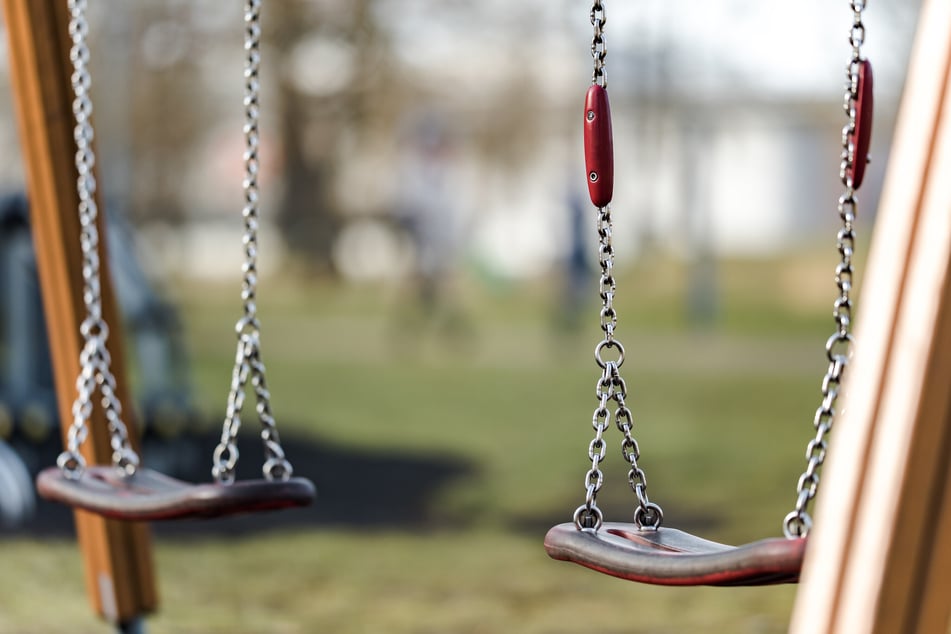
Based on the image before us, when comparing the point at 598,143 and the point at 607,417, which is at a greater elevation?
the point at 598,143

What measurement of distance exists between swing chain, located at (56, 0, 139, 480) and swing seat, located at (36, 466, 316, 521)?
0.03 metres

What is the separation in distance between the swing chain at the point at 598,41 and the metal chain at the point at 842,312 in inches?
12.2

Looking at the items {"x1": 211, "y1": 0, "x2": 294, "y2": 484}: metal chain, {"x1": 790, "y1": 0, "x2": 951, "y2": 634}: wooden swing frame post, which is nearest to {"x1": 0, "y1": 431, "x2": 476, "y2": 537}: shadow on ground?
{"x1": 211, "y1": 0, "x2": 294, "y2": 484}: metal chain

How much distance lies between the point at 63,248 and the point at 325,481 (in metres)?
2.98

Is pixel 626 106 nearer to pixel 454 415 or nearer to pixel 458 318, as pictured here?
pixel 458 318

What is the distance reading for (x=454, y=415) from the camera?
22.2 feet

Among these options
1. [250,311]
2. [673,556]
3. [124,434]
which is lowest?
[124,434]

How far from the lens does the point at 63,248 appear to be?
7.54 feet

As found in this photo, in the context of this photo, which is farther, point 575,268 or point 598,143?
point 575,268

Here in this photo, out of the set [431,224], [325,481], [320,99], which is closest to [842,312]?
[325,481]

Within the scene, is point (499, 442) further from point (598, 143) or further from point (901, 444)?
point (901, 444)

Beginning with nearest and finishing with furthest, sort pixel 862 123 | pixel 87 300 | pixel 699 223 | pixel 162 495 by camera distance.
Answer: pixel 862 123
pixel 162 495
pixel 87 300
pixel 699 223

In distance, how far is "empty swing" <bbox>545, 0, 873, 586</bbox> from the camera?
1.18m

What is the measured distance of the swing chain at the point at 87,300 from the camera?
2.01m
